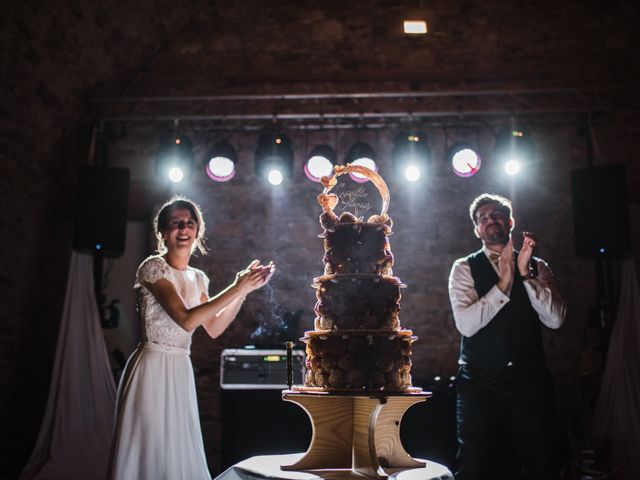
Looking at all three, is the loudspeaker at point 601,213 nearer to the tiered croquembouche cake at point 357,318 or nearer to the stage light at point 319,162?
the stage light at point 319,162

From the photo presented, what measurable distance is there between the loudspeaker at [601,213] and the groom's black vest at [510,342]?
2.71 m

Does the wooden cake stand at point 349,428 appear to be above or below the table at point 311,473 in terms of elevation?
above

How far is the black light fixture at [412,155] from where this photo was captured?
607cm

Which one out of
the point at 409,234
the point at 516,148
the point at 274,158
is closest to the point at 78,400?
the point at 274,158

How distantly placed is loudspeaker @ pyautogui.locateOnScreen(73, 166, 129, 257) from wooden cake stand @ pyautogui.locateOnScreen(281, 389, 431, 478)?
3980 mm

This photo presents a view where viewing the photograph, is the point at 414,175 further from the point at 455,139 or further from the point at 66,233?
the point at 66,233

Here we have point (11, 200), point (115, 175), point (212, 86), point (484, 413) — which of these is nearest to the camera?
point (484, 413)

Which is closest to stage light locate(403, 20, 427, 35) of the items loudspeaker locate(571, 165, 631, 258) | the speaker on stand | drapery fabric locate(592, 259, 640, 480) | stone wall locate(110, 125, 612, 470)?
stone wall locate(110, 125, 612, 470)

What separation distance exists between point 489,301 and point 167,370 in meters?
1.60

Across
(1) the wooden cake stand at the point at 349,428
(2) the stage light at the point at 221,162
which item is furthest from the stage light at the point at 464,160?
(1) the wooden cake stand at the point at 349,428

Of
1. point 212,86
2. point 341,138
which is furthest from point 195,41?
point 341,138

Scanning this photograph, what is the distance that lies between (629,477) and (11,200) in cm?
582

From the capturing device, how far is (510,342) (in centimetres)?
308

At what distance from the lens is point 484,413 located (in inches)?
116
